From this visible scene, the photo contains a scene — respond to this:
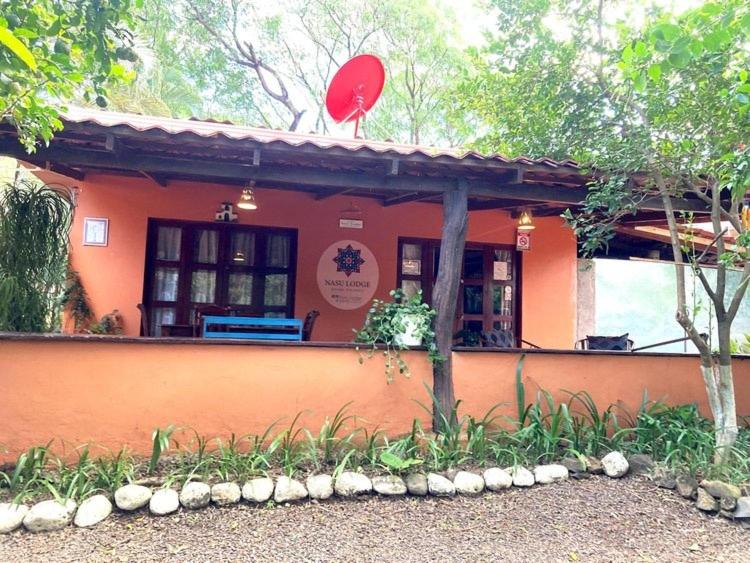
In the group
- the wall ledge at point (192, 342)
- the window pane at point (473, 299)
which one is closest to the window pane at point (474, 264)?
the window pane at point (473, 299)

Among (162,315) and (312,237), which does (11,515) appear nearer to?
(162,315)

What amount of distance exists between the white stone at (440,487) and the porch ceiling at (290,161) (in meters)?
2.51

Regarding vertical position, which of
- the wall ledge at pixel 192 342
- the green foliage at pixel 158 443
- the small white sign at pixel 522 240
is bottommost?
the green foliage at pixel 158 443

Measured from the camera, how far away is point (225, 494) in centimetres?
358

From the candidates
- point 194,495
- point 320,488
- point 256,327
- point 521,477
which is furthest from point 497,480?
point 256,327

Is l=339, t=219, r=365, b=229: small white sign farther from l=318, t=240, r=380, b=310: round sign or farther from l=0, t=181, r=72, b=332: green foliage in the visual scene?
l=0, t=181, r=72, b=332: green foliage

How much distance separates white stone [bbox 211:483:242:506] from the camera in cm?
356

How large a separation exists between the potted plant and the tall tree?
5.40ft

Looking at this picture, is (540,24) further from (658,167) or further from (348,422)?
(348,422)

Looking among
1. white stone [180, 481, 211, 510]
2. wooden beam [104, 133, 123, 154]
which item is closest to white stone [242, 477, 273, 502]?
white stone [180, 481, 211, 510]

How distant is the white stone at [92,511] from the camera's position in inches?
128

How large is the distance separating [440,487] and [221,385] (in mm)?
1956

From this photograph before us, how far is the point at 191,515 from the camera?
11.3ft

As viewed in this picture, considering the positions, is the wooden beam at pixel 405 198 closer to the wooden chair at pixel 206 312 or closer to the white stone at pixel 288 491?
the wooden chair at pixel 206 312
